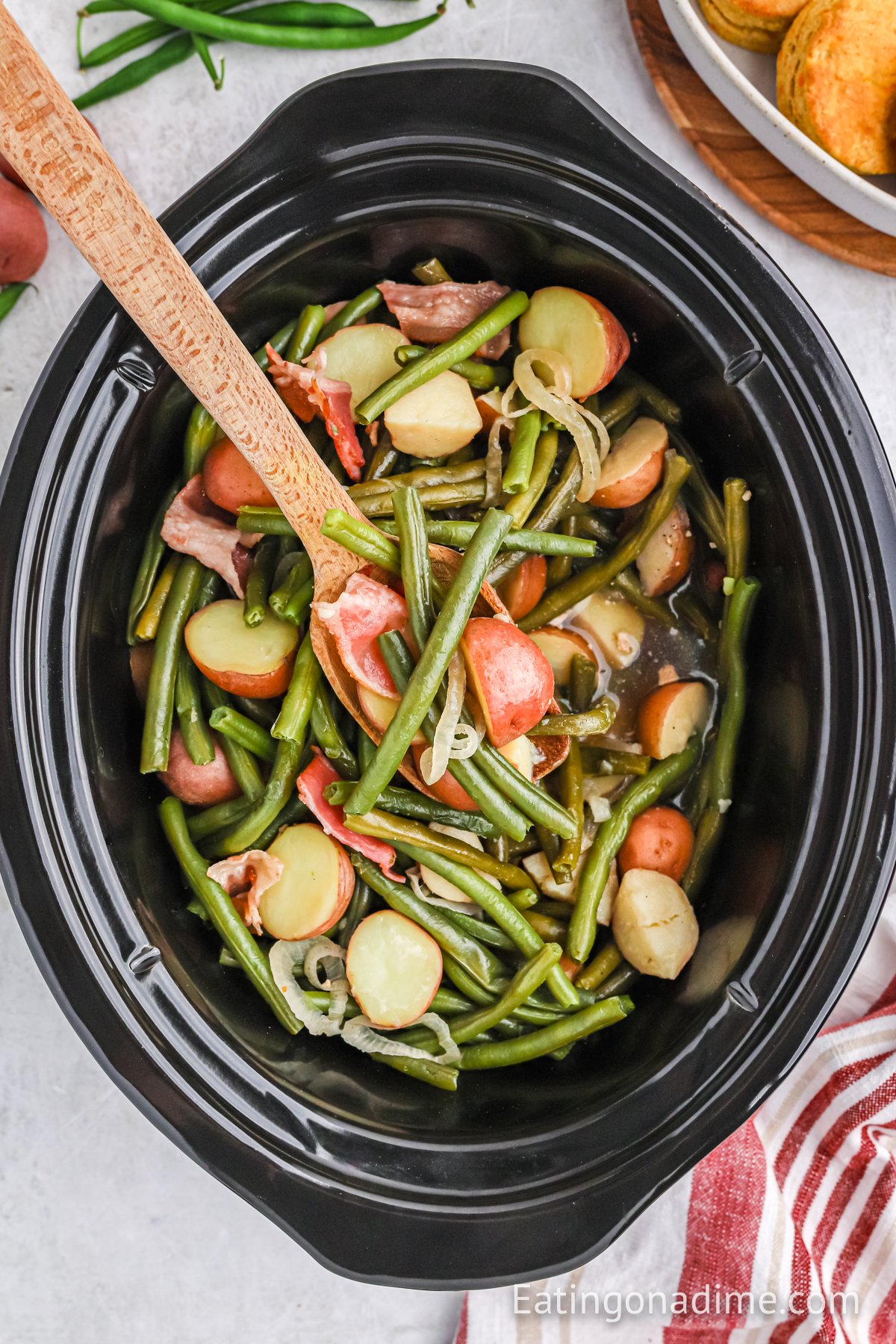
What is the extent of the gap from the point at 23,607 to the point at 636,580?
1.26m

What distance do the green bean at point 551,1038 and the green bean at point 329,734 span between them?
2.13ft

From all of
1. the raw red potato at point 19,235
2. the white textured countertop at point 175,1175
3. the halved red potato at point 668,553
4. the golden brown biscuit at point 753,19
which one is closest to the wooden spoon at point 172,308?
the halved red potato at point 668,553

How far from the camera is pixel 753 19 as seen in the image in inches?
86.1

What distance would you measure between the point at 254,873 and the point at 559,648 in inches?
31.4

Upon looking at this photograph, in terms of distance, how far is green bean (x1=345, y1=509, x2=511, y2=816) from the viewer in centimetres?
177

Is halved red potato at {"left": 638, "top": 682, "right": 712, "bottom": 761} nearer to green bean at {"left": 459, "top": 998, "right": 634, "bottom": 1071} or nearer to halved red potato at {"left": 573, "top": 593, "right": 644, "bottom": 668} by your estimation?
halved red potato at {"left": 573, "top": 593, "right": 644, "bottom": 668}

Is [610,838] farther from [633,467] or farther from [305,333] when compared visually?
[305,333]

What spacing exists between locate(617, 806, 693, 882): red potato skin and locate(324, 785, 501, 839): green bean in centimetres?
33

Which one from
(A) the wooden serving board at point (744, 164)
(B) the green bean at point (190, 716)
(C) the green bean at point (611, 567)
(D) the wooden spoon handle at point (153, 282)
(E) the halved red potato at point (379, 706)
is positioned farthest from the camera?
(A) the wooden serving board at point (744, 164)

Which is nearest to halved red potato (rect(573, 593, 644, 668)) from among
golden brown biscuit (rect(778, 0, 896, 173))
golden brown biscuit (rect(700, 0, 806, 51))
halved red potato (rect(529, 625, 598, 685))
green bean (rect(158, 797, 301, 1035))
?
halved red potato (rect(529, 625, 598, 685))

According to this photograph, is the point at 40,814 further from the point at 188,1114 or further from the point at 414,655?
the point at 414,655

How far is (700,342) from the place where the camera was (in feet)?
6.39

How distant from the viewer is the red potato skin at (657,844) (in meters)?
2.12

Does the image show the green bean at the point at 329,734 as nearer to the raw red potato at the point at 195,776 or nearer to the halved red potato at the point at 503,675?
the raw red potato at the point at 195,776
